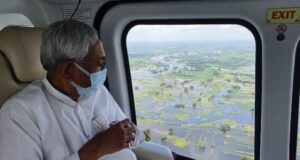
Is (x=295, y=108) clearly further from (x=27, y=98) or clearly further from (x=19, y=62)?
(x=19, y=62)

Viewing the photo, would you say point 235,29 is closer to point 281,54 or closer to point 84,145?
point 281,54

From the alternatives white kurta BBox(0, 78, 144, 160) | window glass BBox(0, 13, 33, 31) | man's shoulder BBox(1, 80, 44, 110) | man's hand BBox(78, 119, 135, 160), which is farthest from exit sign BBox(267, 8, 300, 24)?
window glass BBox(0, 13, 33, 31)

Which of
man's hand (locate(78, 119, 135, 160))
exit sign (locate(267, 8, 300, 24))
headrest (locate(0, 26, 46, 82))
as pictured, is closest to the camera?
man's hand (locate(78, 119, 135, 160))

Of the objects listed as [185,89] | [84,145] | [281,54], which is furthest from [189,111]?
[84,145]

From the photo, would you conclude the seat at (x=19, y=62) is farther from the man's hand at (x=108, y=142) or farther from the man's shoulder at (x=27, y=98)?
the man's hand at (x=108, y=142)

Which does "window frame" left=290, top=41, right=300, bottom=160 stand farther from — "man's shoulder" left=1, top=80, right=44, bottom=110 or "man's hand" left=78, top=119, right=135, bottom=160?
"man's shoulder" left=1, top=80, right=44, bottom=110

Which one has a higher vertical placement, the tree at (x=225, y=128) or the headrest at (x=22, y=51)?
the headrest at (x=22, y=51)

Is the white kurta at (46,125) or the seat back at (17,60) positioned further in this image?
the seat back at (17,60)

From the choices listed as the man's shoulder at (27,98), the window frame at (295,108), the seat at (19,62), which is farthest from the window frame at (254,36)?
the man's shoulder at (27,98)

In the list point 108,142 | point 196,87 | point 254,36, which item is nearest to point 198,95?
point 196,87
